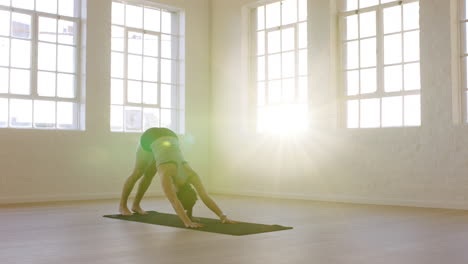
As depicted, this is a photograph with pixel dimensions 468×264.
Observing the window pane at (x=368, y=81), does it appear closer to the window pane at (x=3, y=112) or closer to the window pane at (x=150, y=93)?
the window pane at (x=150, y=93)

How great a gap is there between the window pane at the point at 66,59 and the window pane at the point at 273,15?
3.37m

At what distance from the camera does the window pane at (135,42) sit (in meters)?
9.72

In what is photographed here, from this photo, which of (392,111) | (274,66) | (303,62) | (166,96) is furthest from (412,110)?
(166,96)

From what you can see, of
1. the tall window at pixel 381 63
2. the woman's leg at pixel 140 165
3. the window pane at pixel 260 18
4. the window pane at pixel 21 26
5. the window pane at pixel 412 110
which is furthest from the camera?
the window pane at pixel 260 18

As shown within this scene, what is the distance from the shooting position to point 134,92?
9.75 meters

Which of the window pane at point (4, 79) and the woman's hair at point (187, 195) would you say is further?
the window pane at point (4, 79)

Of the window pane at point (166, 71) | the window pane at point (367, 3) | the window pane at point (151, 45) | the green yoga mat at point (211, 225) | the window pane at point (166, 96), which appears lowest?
the green yoga mat at point (211, 225)

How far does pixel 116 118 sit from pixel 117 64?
0.92 metres

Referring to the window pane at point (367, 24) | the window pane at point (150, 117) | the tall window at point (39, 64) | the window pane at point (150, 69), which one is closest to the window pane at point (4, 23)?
the tall window at point (39, 64)

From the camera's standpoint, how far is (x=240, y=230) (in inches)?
193

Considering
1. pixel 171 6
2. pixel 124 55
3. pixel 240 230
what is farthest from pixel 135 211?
pixel 171 6

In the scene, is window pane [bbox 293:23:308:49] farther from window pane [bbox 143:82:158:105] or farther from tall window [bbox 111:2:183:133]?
window pane [bbox 143:82:158:105]

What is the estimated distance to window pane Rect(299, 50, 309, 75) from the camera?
920 cm

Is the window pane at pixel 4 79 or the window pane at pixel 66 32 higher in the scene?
the window pane at pixel 66 32
